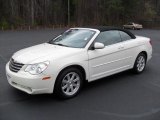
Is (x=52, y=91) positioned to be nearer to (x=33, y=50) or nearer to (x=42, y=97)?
(x=42, y=97)

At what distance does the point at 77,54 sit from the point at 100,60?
27.3 inches

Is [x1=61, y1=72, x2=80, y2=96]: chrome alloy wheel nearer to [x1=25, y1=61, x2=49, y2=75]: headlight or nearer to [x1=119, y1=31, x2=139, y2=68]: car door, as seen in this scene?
[x1=25, y1=61, x2=49, y2=75]: headlight

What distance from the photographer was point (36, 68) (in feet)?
17.6

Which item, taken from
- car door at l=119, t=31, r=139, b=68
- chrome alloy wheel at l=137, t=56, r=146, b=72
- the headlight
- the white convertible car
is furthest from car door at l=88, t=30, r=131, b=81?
the headlight

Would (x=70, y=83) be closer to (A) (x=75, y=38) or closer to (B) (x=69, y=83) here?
(B) (x=69, y=83)

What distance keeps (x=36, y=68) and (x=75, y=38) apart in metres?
1.69

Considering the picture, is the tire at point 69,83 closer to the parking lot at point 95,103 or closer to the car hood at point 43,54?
the parking lot at point 95,103

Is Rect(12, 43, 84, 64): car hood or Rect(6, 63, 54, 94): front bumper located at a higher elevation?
Rect(12, 43, 84, 64): car hood

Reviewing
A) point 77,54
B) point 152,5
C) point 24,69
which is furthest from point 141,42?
point 152,5

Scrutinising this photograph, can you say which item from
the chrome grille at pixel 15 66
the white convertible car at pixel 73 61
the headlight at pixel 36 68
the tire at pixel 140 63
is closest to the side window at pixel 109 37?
the white convertible car at pixel 73 61

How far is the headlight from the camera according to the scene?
17.5 feet

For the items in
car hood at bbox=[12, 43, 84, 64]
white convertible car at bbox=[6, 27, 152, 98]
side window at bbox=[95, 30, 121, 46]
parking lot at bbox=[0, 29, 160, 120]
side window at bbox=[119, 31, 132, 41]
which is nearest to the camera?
parking lot at bbox=[0, 29, 160, 120]

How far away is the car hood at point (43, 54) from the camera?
5.55 m

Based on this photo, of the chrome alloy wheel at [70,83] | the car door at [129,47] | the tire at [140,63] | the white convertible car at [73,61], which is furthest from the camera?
the tire at [140,63]
